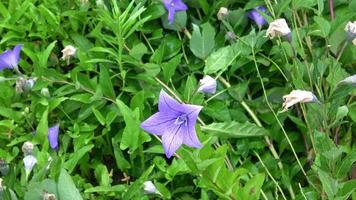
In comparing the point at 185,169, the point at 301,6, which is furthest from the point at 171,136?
the point at 301,6

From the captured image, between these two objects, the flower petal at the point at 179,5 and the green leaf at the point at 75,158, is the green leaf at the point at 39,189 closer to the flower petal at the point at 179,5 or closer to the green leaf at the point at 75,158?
the green leaf at the point at 75,158

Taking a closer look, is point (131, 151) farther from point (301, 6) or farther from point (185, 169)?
point (301, 6)

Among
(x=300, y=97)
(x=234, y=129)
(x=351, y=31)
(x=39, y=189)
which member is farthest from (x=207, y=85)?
(x=39, y=189)

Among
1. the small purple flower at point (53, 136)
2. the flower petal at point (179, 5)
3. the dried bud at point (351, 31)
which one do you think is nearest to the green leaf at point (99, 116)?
the small purple flower at point (53, 136)

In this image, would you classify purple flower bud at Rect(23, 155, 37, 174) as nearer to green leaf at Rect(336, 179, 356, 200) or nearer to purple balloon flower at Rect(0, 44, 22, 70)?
purple balloon flower at Rect(0, 44, 22, 70)

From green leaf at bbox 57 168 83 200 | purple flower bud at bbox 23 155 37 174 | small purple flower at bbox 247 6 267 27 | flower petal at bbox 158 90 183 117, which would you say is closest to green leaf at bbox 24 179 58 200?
green leaf at bbox 57 168 83 200

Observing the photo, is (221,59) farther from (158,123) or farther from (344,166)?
(344,166)

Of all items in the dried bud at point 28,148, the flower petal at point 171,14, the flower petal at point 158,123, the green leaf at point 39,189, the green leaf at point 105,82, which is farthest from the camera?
the flower petal at point 171,14
